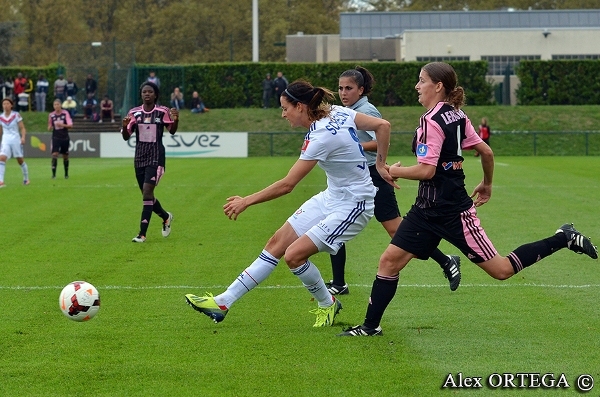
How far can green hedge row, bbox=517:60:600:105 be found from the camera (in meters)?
50.9

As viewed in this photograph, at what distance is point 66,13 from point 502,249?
6515 centimetres

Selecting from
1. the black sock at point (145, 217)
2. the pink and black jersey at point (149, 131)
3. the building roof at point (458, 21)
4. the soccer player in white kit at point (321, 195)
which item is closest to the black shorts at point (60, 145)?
the pink and black jersey at point (149, 131)

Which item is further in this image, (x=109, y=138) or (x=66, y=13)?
(x=66, y=13)

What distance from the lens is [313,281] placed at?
25.4ft

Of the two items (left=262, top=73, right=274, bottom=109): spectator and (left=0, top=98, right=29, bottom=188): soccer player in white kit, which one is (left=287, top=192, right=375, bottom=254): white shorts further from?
(left=262, top=73, right=274, bottom=109): spectator

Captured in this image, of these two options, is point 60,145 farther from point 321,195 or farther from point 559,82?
point 559,82

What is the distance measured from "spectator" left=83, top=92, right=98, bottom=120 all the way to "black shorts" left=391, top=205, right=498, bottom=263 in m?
40.7

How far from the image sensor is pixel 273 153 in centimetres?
4244

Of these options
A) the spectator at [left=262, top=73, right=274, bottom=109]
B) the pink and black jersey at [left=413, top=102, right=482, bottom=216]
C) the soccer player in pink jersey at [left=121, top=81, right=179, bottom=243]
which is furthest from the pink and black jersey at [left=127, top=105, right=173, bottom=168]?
the spectator at [left=262, top=73, right=274, bottom=109]

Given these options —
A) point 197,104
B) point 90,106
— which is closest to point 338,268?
point 90,106

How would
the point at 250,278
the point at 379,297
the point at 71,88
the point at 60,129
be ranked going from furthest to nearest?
1. the point at 71,88
2. the point at 60,129
3. the point at 250,278
4. the point at 379,297

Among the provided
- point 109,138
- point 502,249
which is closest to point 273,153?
point 109,138

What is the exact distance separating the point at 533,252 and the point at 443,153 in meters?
1.10

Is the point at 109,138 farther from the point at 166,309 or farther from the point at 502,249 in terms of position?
the point at 166,309
